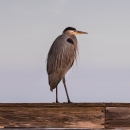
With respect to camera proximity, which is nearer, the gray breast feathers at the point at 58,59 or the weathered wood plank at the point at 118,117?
the weathered wood plank at the point at 118,117

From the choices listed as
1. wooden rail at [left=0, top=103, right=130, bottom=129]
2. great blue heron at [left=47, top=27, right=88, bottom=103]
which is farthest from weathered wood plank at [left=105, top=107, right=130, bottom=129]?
great blue heron at [left=47, top=27, right=88, bottom=103]

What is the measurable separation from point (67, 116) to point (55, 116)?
151 millimetres

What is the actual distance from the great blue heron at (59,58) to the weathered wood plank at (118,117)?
3.38 metres

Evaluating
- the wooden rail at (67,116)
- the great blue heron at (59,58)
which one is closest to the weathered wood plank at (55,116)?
the wooden rail at (67,116)

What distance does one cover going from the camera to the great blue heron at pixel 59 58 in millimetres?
7660

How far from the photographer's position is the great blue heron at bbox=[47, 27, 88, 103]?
7660 millimetres

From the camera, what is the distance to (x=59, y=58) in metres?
7.74

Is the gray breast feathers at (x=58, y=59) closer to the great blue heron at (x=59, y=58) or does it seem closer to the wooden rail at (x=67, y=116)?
the great blue heron at (x=59, y=58)

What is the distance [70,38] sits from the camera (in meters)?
8.22

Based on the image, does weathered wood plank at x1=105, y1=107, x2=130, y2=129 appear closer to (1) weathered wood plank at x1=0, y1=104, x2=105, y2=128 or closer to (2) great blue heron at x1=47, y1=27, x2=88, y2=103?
(1) weathered wood plank at x1=0, y1=104, x2=105, y2=128

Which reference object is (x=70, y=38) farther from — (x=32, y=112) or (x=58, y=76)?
(x=32, y=112)

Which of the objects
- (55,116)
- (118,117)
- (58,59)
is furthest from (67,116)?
(58,59)

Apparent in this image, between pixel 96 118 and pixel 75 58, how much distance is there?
13.1 ft

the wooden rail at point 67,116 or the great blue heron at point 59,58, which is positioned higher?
the great blue heron at point 59,58
